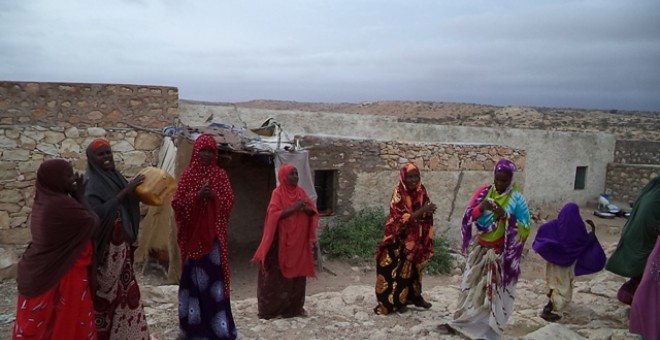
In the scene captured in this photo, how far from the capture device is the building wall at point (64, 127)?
22.7 feet

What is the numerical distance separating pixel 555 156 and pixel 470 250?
1255cm

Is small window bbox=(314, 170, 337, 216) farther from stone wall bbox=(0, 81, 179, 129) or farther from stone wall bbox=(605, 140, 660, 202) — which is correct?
stone wall bbox=(605, 140, 660, 202)

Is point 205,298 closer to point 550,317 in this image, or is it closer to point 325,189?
point 550,317

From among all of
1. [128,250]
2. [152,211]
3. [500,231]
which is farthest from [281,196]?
[152,211]

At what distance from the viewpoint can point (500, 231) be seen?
390 centimetres

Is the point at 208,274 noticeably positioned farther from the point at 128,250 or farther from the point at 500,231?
the point at 500,231

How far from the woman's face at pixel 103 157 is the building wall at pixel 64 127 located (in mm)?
Result: 4641

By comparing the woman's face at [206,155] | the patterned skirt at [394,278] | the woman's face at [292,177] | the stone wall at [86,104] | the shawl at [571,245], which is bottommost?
the patterned skirt at [394,278]

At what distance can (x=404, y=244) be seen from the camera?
4461mm

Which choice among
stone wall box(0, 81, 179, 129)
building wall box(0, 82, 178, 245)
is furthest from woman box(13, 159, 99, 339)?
stone wall box(0, 81, 179, 129)

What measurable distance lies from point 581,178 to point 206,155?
51.0 ft

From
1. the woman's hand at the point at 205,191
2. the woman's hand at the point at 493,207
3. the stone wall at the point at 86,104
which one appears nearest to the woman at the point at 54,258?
the woman's hand at the point at 205,191

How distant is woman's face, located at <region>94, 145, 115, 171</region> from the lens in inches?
117

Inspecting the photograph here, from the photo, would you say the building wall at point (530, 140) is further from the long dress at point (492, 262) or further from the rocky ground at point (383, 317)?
the long dress at point (492, 262)
